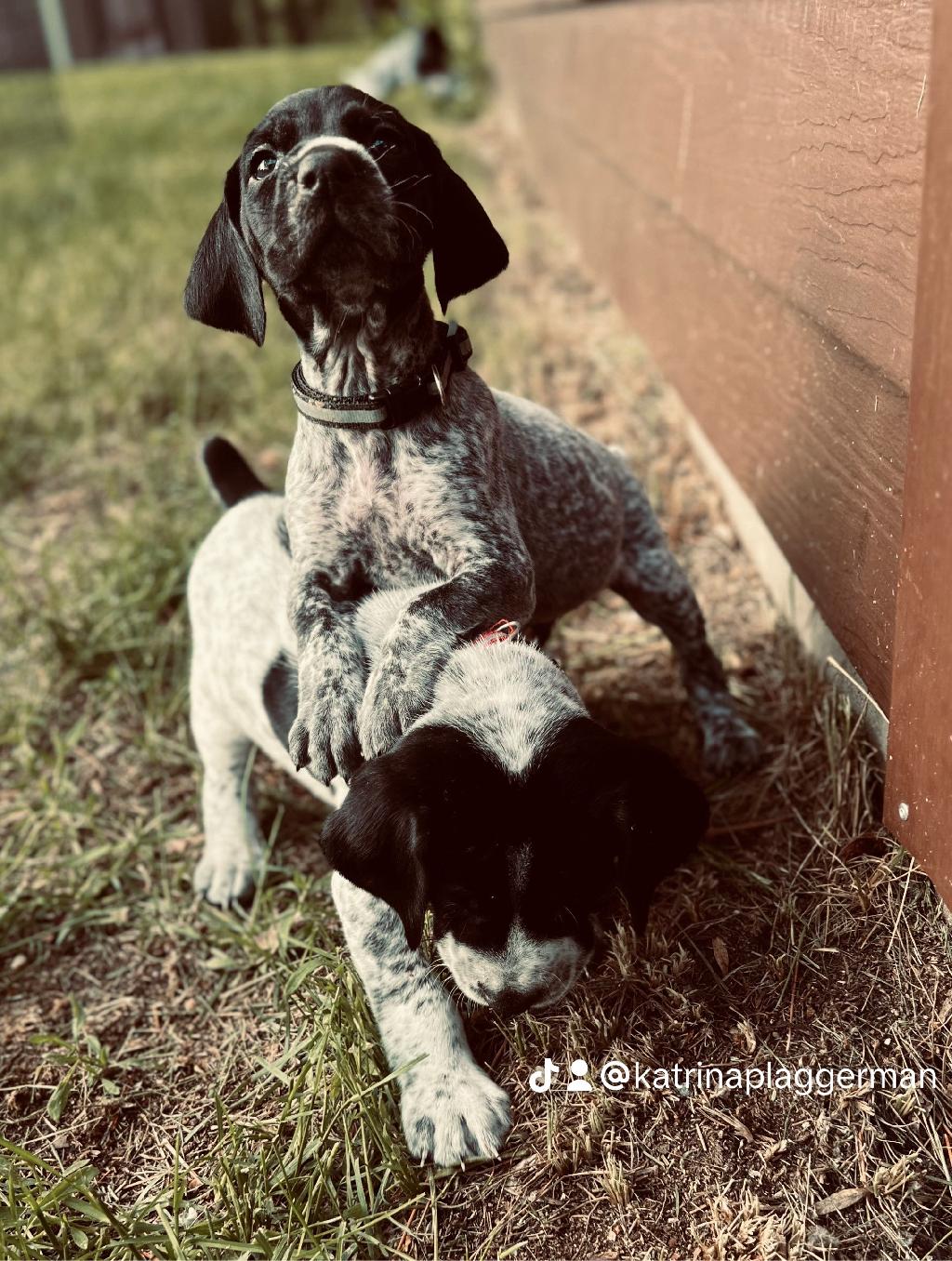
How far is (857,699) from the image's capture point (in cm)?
310

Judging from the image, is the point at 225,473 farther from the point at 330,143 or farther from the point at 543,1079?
the point at 543,1079

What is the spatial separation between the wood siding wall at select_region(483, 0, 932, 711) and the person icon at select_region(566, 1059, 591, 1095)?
3.61 ft

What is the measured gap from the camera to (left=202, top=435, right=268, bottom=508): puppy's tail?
3.73 meters

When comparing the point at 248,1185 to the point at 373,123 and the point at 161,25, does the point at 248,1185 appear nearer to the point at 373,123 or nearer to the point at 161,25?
the point at 373,123

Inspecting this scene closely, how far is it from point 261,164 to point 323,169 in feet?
0.98

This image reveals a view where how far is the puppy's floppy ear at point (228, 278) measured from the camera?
109 inches

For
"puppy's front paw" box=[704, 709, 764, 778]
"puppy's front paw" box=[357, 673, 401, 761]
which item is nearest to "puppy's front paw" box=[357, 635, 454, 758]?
"puppy's front paw" box=[357, 673, 401, 761]

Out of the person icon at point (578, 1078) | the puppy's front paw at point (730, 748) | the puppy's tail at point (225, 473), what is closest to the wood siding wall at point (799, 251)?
the puppy's front paw at point (730, 748)

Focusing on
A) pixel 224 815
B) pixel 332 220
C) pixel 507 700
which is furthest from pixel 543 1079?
pixel 332 220

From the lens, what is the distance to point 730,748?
11.1ft

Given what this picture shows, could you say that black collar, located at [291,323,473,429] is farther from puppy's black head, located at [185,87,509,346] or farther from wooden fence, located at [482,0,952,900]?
wooden fence, located at [482,0,952,900]

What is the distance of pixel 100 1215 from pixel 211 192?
374 inches

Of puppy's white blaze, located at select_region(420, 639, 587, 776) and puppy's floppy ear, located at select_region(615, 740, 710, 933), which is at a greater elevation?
puppy's white blaze, located at select_region(420, 639, 587, 776)

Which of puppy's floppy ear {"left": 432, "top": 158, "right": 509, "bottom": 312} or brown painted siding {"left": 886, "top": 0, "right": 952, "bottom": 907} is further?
puppy's floppy ear {"left": 432, "top": 158, "right": 509, "bottom": 312}
